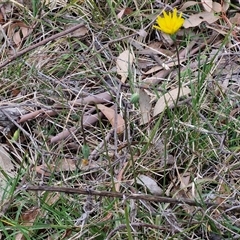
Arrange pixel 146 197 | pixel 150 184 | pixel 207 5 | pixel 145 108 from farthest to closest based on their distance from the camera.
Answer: pixel 207 5, pixel 145 108, pixel 150 184, pixel 146 197

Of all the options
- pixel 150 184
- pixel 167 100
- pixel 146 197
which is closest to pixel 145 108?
pixel 167 100

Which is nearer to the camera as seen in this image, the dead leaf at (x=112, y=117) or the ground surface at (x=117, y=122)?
the ground surface at (x=117, y=122)

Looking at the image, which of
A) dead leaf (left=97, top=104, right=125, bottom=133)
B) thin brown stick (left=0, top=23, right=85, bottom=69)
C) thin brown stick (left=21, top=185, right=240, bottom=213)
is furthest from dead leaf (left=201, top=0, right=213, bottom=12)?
thin brown stick (left=21, top=185, right=240, bottom=213)

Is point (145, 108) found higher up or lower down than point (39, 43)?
lower down

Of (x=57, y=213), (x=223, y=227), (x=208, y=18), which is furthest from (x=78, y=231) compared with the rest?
(x=208, y=18)

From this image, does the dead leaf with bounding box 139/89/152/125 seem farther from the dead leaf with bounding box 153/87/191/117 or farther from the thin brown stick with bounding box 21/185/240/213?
the thin brown stick with bounding box 21/185/240/213

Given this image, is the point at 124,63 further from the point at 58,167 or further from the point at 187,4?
the point at 58,167

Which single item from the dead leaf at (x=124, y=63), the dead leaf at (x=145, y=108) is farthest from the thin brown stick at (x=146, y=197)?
the dead leaf at (x=124, y=63)

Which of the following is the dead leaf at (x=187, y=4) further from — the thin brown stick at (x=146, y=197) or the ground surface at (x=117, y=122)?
the thin brown stick at (x=146, y=197)
